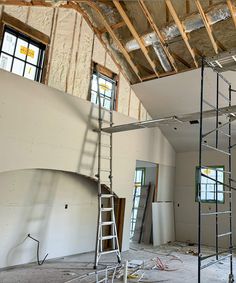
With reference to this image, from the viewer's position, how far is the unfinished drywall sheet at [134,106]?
6593mm

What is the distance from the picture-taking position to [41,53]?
4953 millimetres

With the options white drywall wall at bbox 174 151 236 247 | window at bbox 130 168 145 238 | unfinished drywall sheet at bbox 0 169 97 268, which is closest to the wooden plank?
unfinished drywall sheet at bbox 0 169 97 268

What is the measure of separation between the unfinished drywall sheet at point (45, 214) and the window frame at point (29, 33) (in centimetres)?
193

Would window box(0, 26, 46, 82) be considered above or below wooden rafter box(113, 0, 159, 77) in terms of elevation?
below

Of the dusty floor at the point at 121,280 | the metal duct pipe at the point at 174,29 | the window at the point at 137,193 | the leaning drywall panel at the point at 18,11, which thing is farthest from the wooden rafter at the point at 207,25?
the window at the point at 137,193

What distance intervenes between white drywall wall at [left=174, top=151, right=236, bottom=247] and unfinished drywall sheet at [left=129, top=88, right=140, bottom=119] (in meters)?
2.34

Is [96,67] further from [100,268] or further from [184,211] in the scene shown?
[184,211]

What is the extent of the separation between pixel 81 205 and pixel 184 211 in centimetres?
343

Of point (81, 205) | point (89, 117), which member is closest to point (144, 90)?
point (89, 117)

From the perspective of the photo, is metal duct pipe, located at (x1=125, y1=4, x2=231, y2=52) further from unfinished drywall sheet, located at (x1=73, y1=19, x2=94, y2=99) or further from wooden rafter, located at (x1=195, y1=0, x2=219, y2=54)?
unfinished drywall sheet, located at (x1=73, y1=19, x2=94, y2=99)

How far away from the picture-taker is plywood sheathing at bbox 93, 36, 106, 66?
585 centimetres

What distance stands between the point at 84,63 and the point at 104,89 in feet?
2.63

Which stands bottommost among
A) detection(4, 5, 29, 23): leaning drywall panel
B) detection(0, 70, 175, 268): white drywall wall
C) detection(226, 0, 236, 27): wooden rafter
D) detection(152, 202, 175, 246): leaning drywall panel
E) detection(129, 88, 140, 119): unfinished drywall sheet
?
detection(152, 202, 175, 246): leaning drywall panel

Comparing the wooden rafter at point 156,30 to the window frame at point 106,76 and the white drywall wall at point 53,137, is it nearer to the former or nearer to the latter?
Answer: the window frame at point 106,76
